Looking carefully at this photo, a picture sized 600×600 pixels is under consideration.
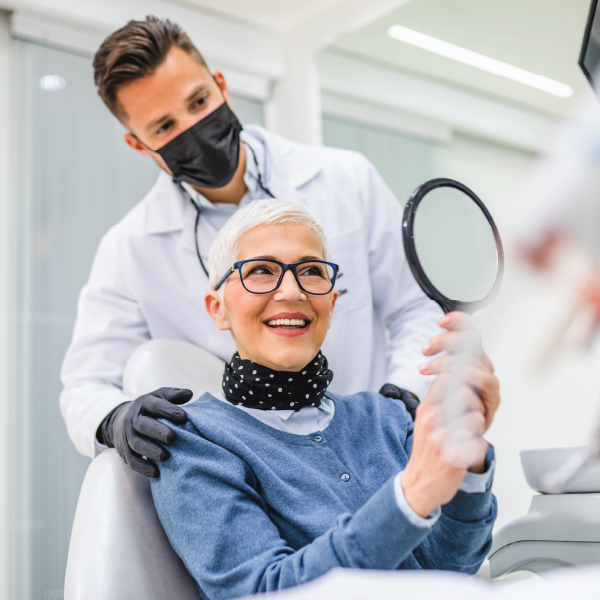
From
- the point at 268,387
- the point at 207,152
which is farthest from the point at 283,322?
the point at 207,152

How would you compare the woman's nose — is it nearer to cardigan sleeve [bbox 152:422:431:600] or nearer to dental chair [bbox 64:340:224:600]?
cardigan sleeve [bbox 152:422:431:600]

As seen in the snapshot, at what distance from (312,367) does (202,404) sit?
0.22m

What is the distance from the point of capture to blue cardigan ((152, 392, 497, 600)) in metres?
0.84

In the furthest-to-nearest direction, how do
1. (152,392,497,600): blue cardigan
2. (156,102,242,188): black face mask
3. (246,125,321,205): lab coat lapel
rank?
(246,125,321,205): lab coat lapel → (156,102,242,188): black face mask → (152,392,497,600): blue cardigan

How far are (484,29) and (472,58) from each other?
0.61 feet

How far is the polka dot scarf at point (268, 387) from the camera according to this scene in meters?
1.23

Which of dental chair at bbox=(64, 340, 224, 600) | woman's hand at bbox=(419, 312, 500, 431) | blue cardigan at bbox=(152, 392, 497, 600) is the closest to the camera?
woman's hand at bbox=(419, 312, 500, 431)

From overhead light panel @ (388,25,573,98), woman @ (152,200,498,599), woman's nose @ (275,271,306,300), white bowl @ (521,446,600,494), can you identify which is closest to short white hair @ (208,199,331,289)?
woman @ (152,200,498,599)

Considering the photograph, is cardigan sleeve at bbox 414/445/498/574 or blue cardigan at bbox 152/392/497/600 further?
cardigan sleeve at bbox 414/445/498/574

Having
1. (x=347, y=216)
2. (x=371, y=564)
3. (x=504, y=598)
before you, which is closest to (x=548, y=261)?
(x=504, y=598)

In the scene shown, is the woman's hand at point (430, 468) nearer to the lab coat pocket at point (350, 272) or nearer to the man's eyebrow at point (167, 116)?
the lab coat pocket at point (350, 272)

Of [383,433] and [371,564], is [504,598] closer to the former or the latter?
[371,564]

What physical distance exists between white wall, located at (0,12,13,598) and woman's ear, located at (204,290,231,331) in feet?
5.64

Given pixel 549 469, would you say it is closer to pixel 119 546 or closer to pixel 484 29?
pixel 119 546
